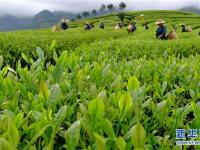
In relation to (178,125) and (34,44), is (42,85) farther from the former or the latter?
(34,44)

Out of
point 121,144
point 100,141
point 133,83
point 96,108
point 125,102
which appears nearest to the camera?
point 100,141

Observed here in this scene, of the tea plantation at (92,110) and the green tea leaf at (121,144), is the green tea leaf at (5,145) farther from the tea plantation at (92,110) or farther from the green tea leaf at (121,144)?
the green tea leaf at (121,144)

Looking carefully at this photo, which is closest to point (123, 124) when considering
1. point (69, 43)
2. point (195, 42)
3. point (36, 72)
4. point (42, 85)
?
Answer: point (42, 85)

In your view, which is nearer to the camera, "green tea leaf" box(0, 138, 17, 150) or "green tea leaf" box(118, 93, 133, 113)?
"green tea leaf" box(0, 138, 17, 150)

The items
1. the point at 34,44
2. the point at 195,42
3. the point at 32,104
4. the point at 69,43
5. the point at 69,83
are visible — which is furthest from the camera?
the point at 69,43

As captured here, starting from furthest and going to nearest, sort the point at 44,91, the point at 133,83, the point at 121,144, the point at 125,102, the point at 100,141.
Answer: the point at 133,83 → the point at 44,91 → the point at 125,102 → the point at 121,144 → the point at 100,141

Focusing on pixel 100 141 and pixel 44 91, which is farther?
pixel 44 91

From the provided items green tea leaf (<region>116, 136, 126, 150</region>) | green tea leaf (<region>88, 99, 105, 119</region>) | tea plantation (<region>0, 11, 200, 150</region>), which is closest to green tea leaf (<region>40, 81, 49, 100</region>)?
tea plantation (<region>0, 11, 200, 150</region>)

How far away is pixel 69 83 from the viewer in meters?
2.92

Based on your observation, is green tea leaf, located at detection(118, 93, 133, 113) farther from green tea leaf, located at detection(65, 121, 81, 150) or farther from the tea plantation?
A: green tea leaf, located at detection(65, 121, 81, 150)

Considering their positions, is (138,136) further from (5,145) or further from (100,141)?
(5,145)

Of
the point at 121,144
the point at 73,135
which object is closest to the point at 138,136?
the point at 121,144

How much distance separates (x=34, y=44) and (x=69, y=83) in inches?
401

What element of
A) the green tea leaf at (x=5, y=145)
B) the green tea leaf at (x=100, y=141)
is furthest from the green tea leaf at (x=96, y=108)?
the green tea leaf at (x=5, y=145)
